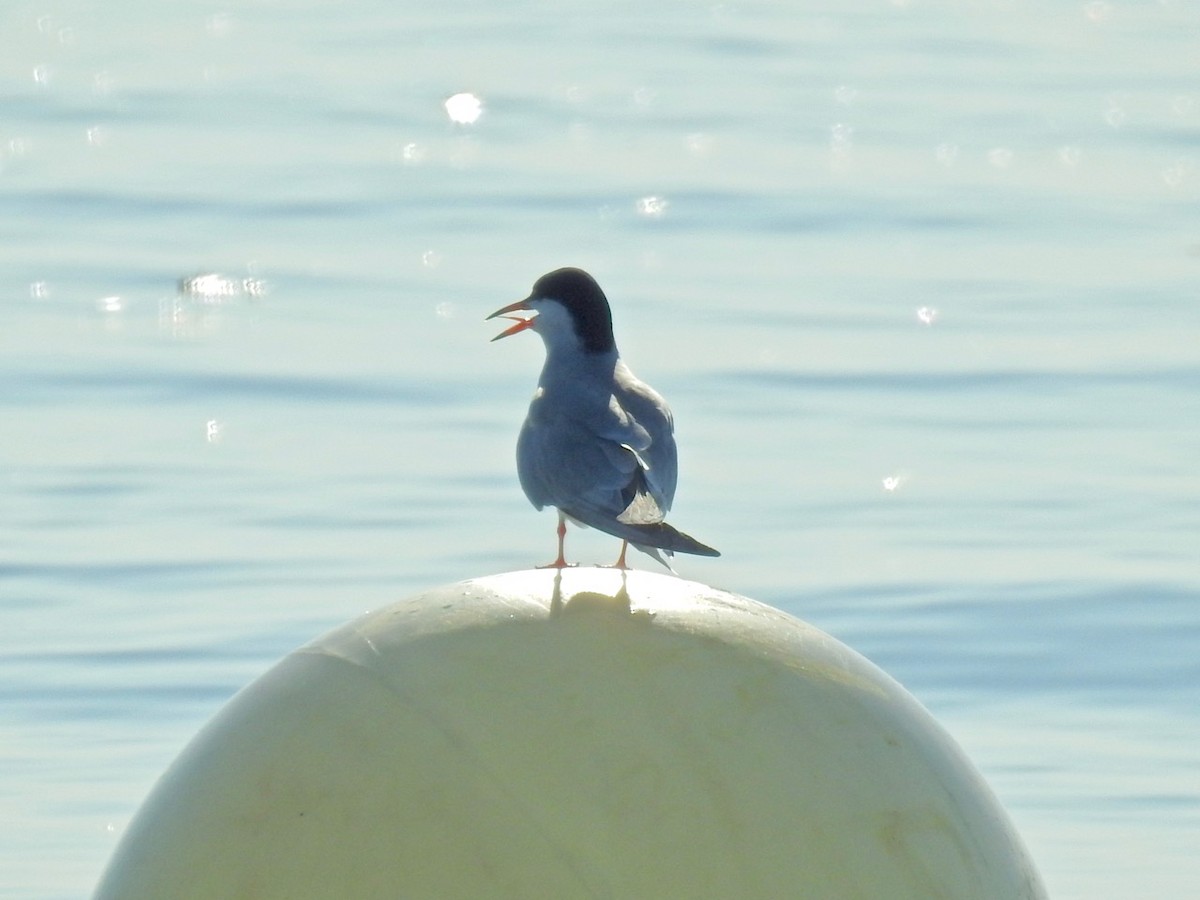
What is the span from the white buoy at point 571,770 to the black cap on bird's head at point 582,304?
6.19ft

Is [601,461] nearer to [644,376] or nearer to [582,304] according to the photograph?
[582,304]

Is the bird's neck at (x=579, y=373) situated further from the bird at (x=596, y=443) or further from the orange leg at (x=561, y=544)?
the orange leg at (x=561, y=544)

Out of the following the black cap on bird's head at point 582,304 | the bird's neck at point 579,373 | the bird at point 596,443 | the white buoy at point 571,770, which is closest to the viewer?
the white buoy at point 571,770

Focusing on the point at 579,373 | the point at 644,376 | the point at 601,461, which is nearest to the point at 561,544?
the point at 601,461

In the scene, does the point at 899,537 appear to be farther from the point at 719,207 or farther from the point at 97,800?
the point at 719,207

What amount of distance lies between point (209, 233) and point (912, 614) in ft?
25.6

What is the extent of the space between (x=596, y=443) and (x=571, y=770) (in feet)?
5.67

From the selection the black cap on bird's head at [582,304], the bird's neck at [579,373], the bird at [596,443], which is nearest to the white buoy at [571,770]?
the bird at [596,443]

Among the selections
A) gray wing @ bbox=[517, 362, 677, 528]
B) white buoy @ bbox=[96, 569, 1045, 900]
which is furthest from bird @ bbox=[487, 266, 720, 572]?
white buoy @ bbox=[96, 569, 1045, 900]

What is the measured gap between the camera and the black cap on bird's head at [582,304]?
6254mm

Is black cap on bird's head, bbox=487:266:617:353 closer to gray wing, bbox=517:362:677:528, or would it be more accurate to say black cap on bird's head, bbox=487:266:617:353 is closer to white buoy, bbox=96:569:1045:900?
gray wing, bbox=517:362:677:528

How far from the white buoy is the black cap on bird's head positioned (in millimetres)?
1887

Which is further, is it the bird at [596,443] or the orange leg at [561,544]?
the bird at [596,443]

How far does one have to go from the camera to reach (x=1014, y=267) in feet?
53.0
